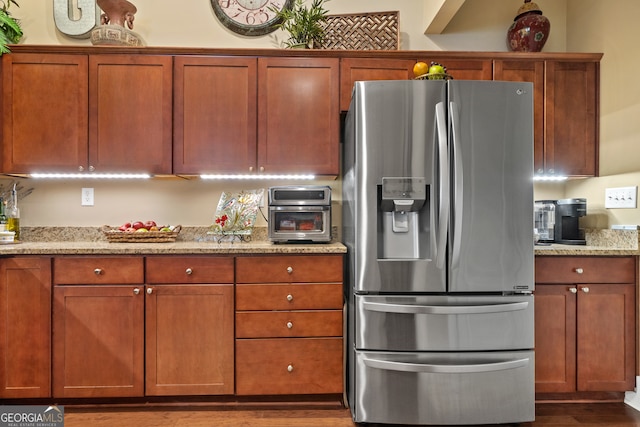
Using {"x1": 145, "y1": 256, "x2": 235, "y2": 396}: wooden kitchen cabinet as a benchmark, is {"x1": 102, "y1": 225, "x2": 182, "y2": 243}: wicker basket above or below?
above

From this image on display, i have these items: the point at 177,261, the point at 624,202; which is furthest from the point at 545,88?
the point at 177,261

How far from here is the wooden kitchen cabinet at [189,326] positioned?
214 centimetres

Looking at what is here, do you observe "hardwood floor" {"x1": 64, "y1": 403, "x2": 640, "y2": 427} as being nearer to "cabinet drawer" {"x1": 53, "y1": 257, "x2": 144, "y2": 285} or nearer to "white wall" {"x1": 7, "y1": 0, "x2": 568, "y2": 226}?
"cabinet drawer" {"x1": 53, "y1": 257, "x2": 144, "y2": 285}

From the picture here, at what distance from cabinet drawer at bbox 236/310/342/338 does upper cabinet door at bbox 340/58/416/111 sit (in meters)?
1.31

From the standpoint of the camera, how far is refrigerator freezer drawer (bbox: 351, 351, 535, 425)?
75.8 inches

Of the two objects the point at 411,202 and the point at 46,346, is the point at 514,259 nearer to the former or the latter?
the point at 411,202

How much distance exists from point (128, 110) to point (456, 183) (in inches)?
80.1

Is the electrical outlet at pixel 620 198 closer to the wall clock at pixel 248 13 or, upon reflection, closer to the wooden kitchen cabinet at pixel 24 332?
the wall clock at pixel 248 13

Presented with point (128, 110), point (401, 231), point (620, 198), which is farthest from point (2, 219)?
point (620, 198)

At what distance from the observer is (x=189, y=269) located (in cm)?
216

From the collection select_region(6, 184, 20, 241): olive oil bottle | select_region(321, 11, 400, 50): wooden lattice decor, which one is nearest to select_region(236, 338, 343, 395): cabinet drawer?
select_region(6, 184, 20, 241): olive oil bottle

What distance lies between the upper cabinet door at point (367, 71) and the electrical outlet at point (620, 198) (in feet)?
4.79

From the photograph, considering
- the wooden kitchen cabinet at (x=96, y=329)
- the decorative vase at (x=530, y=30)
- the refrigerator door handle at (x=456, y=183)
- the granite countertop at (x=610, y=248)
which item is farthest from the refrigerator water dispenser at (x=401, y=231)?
the decorative vase at (x=530, y=30)

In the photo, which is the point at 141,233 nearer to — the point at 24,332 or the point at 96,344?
the point at 96,344
